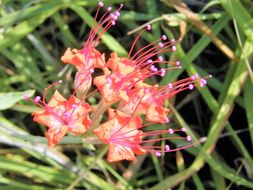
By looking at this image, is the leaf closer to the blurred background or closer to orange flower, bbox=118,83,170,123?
the blurred background

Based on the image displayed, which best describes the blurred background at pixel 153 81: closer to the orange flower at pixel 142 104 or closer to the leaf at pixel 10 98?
the leaf at pixel 10 98

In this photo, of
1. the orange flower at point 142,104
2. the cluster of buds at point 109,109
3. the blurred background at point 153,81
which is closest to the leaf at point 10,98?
the blurred background at point 153,81

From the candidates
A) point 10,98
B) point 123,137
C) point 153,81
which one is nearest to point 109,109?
point 123,137

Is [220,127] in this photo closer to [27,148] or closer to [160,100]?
[160,100]

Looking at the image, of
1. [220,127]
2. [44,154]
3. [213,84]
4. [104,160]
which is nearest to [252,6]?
[213,84]

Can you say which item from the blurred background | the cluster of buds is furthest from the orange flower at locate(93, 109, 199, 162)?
the blurred background

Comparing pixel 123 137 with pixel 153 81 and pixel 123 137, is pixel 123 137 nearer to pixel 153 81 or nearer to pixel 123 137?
pixel 123 137
